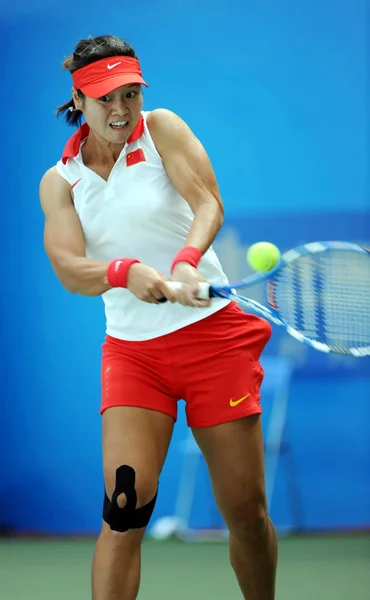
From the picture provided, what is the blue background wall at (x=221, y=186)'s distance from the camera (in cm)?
479

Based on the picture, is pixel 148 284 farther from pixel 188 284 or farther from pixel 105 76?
pixel 105 76

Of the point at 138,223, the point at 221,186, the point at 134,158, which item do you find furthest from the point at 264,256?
the point at 221,186

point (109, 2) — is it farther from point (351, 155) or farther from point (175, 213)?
point (175, 213)

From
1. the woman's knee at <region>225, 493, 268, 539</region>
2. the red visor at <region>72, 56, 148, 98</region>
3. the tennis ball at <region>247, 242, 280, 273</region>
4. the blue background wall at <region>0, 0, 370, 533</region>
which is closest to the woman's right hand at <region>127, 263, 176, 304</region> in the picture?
the tennis ball at <region>247, 242, 280, 273</region>

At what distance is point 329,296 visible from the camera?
106 inches

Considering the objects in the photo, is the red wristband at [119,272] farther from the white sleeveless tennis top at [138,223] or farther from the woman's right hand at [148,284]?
the white sleeveless tennis top at [138,223]

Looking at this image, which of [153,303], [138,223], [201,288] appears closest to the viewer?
[201,288]

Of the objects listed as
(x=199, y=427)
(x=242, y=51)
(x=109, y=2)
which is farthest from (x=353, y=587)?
(x=109, y=2)

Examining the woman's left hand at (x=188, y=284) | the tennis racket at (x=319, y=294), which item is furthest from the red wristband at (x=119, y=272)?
the tennis racket at (x=319, y=294)

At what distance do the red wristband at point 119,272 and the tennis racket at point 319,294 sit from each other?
0.23 meters

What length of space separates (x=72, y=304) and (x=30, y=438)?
0.69m

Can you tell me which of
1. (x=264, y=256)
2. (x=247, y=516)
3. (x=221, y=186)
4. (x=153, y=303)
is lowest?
(x=247, y=516)

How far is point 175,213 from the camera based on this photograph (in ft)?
9.26

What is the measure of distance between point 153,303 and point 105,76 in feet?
2.05
